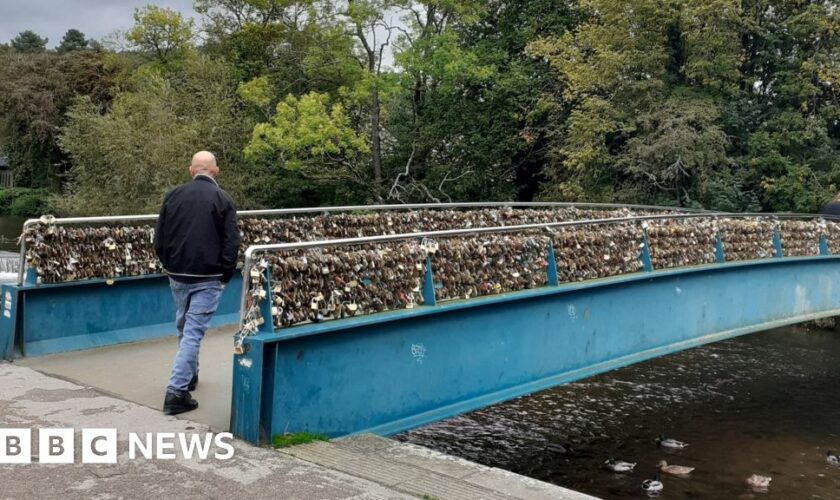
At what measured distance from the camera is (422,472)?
5.63 metres

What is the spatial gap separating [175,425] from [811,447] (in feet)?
35.0

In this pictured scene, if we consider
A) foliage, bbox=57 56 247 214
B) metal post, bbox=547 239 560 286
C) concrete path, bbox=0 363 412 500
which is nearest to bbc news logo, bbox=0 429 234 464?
concrete path, bbox=0 363 412 500

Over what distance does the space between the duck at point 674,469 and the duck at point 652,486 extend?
2.08 feet

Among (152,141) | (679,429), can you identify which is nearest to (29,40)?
(152,141)

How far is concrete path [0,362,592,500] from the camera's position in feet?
16.2

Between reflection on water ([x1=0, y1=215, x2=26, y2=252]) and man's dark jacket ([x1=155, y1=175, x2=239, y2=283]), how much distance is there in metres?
23.2

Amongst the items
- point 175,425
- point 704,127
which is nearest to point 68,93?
point 704,127

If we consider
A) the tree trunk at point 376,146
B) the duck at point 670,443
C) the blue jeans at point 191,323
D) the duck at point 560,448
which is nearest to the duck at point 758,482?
the duck at point 670,443

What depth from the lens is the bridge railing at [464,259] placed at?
6250mm

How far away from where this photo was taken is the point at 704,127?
25641 mm

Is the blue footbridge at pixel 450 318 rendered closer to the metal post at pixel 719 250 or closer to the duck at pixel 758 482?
the metal post at pixel 719 250

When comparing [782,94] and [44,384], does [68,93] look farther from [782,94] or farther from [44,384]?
[44,384]

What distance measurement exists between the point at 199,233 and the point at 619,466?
756cm

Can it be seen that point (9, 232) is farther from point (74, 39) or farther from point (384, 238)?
point (74, 39)
